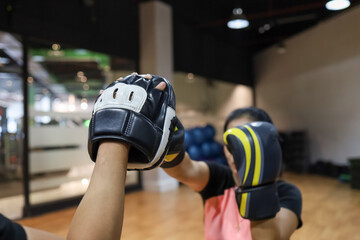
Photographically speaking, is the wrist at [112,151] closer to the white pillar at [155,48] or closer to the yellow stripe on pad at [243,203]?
the yellow stripe on pad at [243,203]

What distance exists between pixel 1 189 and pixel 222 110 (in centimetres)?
679

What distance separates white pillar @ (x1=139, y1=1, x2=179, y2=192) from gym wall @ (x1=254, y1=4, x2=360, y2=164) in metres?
4.26

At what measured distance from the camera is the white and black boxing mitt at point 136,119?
549 mm

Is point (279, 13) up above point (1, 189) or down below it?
above

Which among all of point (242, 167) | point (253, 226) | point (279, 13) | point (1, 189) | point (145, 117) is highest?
point (279, 13)

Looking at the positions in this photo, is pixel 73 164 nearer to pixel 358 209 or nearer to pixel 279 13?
pixel 358 209

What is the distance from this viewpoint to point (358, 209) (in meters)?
4.29

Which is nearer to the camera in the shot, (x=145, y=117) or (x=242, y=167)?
(x=145, y=117)

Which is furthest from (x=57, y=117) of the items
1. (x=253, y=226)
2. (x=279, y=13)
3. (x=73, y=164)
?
(x=279, y=13)

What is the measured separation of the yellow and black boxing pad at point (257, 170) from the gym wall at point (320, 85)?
7.23 meters

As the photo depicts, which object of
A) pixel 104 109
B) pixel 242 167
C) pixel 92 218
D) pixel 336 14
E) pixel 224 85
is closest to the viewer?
pixel 92 218

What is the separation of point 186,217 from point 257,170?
3335mm

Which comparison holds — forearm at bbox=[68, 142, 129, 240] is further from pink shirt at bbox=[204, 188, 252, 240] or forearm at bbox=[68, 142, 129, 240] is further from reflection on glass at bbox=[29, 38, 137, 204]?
reflection on glass at bbox=[29, 38, 137, 204]

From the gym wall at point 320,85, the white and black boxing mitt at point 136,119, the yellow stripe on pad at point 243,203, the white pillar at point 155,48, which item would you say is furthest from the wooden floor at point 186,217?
the white and black boxing mitt at point 136,119
